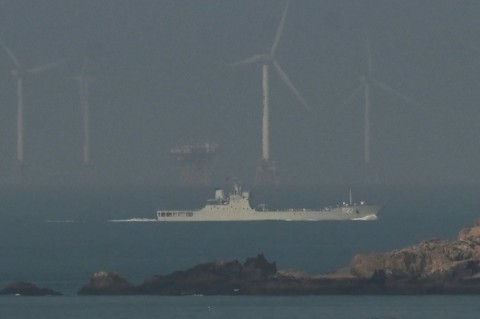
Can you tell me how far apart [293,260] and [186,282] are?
37786 millimetres

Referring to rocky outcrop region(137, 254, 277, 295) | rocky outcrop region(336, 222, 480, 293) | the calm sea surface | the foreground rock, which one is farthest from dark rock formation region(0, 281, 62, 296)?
rocky outcrop region(336, 222, 480, 293)

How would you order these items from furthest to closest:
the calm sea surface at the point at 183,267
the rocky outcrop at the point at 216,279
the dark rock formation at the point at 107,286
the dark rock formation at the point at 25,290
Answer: the dark rock formation at the point at 25,290 → the dark rock formation at the point at 107,286 → the rocky outcrop at the point at 216,279 → the calm sea surface at the point at 183,267

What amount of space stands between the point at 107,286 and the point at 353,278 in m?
12.5

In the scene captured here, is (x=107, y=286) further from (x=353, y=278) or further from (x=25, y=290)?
(x=353, y=278)

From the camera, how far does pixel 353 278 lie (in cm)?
Answer: 11969

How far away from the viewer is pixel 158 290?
12038 cm

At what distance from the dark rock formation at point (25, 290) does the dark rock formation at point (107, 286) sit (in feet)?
5.55

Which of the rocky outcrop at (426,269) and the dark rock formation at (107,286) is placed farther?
the dark rock formation at (107,286)

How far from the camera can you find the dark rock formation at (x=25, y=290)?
12050 centimetres

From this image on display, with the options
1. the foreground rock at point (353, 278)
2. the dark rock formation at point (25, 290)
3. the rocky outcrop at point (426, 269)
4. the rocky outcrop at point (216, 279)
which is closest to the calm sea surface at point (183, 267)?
the dark rock formation at point (25, 290)

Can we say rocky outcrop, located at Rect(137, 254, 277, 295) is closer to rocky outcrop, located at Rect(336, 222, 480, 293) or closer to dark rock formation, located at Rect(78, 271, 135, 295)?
dark rock formation, located at Rect(78, 271, 135, 295)

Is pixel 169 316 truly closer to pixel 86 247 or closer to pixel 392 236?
pixel 86 247

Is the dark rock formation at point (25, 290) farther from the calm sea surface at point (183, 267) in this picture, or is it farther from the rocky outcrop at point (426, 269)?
the rocky outcrop at point (426, 269)

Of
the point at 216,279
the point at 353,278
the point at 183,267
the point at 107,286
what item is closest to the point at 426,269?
the point at 353,278
